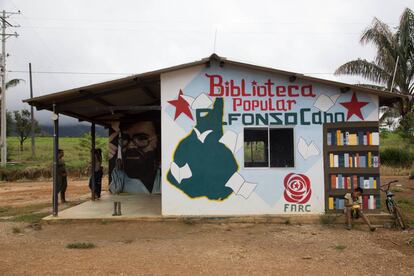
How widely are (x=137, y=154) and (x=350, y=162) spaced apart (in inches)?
324

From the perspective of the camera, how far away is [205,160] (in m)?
10.3

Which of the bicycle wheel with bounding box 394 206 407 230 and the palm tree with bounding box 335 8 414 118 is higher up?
the palm tree with bounding box 335 8 414 118

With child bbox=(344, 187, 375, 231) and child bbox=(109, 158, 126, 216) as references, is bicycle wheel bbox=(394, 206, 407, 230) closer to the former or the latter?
child bbox=(344, 187, 375, 231)

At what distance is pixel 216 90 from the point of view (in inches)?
408

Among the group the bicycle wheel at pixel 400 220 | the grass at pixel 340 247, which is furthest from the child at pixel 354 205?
the grass at pixel 340 247

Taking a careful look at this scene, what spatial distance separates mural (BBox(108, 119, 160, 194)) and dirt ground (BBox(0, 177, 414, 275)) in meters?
5.69

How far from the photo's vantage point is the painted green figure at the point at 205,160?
33.5ft

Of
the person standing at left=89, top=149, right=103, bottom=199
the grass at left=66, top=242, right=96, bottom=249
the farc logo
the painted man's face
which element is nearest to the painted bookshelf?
the farc logo

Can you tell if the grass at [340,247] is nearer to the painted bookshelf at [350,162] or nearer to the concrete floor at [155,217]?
the concrete floor at [155,217]

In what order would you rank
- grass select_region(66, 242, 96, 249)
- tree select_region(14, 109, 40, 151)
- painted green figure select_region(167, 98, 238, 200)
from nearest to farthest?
grass select_region(66, 242, 96, 249) → painted green figure select_region(167, 98, 238, 200) → tree select_region(14, 109, 40, 151)

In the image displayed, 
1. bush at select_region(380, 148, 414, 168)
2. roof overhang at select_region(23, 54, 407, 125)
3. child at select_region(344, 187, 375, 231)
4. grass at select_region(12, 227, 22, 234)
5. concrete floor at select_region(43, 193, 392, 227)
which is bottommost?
grass at select_region(12, 227, 22, 234)

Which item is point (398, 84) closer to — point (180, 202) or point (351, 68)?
point (351, 68)

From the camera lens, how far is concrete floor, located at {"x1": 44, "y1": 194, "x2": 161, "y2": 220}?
33.6 feet

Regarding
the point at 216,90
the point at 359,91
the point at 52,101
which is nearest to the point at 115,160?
the point at 52,101
